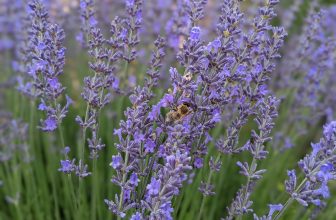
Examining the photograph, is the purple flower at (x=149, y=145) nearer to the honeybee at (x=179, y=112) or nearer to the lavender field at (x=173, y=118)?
the lavender field at (x=173, y=118)

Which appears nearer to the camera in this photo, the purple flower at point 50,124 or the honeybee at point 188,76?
the honeybee at point 188,76

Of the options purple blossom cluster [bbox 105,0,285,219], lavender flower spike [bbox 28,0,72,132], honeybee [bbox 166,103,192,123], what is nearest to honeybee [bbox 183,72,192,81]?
purple blossom cluster [bbox 105,0,285,219]

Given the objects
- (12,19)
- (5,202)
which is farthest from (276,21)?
(5,202)

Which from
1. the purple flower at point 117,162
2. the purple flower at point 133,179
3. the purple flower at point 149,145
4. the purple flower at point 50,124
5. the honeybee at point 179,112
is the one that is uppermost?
Answer: the purple flower at point 50,124

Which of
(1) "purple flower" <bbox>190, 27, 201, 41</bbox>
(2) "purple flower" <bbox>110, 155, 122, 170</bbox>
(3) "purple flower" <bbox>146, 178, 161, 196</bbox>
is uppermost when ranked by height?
(1) "purple flower" <bbox>190, 27, 201, 41</bbox>

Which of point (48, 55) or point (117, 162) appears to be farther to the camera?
point (48, 55)

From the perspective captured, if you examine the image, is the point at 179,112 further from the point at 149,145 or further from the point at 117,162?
the point at 117,162

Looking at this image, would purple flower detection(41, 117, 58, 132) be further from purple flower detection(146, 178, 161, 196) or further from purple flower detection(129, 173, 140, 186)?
purple flower detection(146, 178, 161, 196)

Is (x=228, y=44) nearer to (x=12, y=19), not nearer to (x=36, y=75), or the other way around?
(x=36, y=75)

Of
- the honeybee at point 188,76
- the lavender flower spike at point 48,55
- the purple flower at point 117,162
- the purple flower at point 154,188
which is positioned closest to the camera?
the purple flower at point 154,188

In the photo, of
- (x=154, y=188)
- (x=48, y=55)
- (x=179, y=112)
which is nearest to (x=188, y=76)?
(x=179, y=112)

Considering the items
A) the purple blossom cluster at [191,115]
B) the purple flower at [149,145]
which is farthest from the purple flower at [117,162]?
the purple flower at [149,145]

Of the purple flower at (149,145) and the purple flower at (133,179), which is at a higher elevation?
the purple flower at (149,145)
